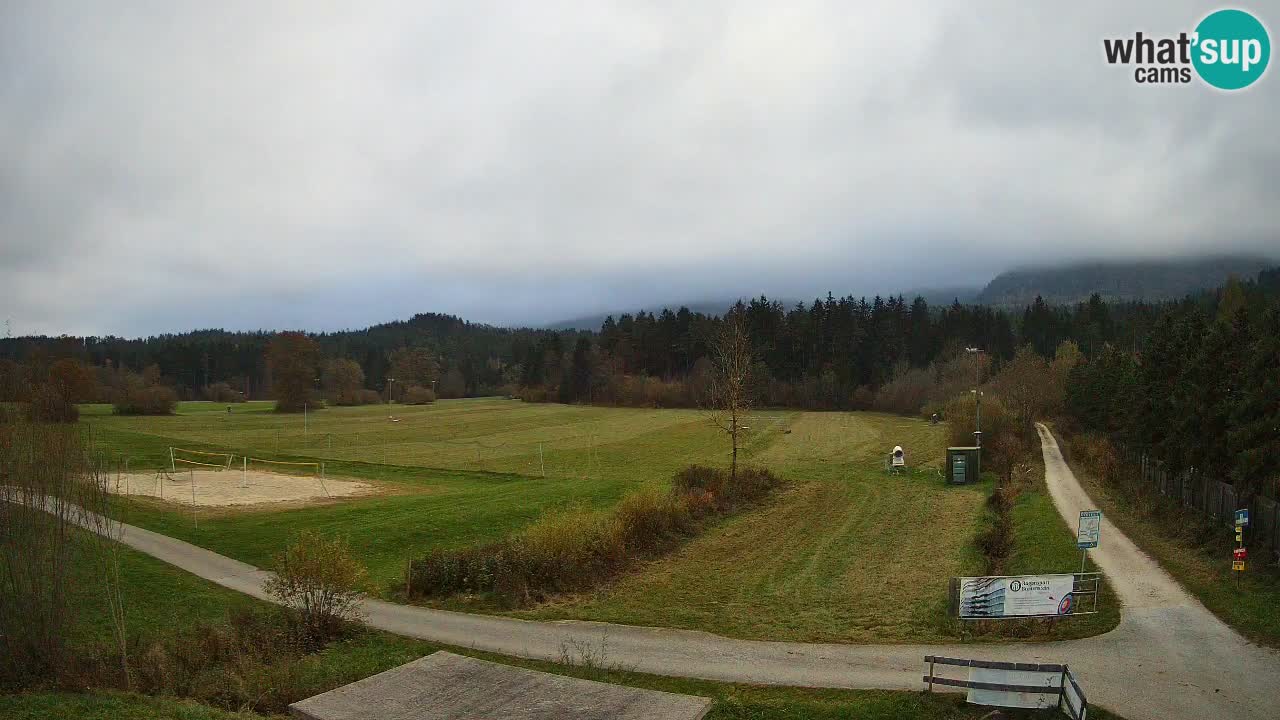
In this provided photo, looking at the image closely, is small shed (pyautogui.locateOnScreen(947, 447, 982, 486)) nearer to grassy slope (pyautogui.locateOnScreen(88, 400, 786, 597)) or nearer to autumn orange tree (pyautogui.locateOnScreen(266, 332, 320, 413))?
grassy slope (pyautogui.locateOnScreen(88, 400, 786, 597))

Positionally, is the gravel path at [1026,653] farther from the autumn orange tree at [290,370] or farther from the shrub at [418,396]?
the shrub at [418,396]

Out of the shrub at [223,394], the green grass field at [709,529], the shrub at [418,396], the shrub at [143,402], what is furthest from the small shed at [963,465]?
the shrub at [223,394]

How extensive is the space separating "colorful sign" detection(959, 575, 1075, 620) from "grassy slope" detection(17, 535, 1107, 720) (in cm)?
534

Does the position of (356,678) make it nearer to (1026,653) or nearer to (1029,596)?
(1026,653)

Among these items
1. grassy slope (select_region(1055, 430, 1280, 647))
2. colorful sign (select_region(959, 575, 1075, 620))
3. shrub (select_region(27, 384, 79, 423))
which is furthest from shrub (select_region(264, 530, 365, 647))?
grassy slope (select_region(1055, 430, 1280, 647))

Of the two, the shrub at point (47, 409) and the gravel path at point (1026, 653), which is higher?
the shrub at point (47, 409)

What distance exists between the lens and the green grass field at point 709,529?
2248 cm

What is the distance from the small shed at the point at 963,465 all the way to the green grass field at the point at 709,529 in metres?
1.12

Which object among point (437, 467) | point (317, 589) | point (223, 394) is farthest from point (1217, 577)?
point (223, 394)

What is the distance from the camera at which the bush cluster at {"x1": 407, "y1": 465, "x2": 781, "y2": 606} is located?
2392cm

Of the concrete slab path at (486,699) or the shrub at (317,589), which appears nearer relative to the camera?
the concrete slab path at (486,699)

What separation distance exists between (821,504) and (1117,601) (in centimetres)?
2176

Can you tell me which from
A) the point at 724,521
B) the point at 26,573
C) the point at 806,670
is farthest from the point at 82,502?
the point at 724,521

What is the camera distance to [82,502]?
14336 millimetres
